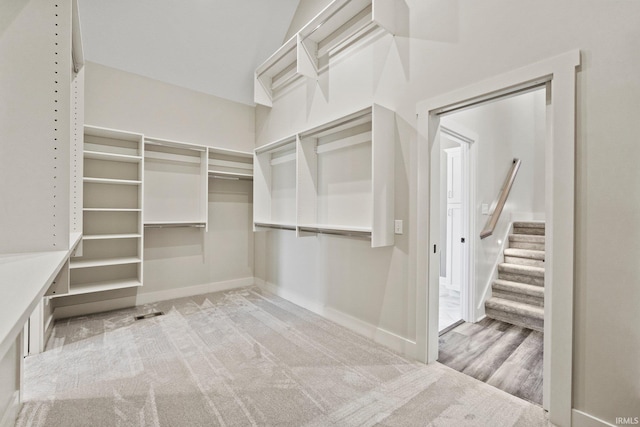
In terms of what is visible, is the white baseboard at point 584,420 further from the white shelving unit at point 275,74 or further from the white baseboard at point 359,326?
the white shelving unit at point 275,74

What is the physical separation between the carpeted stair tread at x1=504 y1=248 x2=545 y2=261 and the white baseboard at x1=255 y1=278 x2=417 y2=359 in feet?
7.88

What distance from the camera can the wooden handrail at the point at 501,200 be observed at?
3521 mm

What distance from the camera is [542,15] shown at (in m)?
1.71

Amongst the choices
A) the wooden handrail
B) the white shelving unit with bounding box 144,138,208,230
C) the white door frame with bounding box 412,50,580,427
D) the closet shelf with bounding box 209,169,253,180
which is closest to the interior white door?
the wooden handrail

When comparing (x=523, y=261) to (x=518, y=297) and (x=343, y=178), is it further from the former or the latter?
(x=343, y=178)

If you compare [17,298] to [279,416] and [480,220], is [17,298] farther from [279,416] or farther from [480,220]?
[480,220]

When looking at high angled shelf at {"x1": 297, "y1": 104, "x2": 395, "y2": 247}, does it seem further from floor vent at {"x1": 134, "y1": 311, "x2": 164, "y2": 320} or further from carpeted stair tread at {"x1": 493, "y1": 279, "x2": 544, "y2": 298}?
carpeted stair tread at {"x1": 493, "y1": 279, "x2": 544, "y2": 298}

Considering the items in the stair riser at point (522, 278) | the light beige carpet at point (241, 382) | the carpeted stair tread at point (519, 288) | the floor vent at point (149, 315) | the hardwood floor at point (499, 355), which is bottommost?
the hardwood floor at point (499, 355)

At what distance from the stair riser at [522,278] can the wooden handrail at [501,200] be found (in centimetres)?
64

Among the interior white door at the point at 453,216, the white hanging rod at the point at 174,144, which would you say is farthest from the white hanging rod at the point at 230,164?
the interior white door at the point at 453,216

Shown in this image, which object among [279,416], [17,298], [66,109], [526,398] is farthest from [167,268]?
[526,398]

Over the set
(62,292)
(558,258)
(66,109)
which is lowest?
(62,292)

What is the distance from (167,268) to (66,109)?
317 cm

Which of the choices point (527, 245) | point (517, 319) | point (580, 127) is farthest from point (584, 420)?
point (527, 245)
